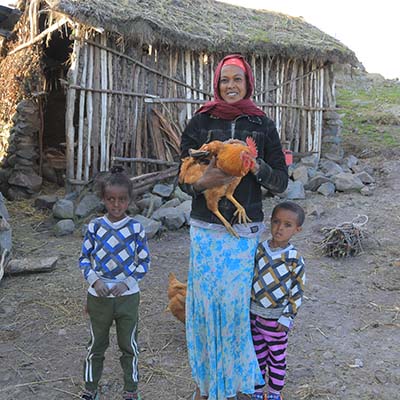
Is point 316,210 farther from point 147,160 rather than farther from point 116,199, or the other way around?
point 116,199

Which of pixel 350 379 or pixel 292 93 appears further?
pixel 292 93

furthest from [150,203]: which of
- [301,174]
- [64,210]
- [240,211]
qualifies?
[240,211]

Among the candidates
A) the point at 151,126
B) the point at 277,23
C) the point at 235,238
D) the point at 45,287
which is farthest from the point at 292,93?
the point at 235,238

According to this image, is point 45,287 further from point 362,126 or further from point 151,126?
point 362,126

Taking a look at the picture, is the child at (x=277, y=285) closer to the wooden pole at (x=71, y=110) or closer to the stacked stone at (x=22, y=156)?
the wooden pole at (x=71, y=110)

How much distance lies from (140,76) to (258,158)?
6117 mm

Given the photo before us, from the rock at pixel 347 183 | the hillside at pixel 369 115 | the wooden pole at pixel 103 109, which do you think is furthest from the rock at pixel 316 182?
the wooden pole at pixel 103 109

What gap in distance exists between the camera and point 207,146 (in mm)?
2080

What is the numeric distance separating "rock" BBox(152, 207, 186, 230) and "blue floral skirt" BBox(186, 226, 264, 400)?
421cm

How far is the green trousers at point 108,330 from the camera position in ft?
8.29

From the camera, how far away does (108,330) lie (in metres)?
Result: 2.59

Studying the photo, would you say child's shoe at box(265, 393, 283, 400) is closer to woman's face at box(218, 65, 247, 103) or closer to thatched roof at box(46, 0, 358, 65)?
woman's face at box(218, 65, 247, 103)

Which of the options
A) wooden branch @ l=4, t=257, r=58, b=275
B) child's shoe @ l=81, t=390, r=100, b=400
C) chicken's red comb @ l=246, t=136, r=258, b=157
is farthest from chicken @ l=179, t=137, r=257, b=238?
wooden branch @ l=4, t=257, r=58, b=275

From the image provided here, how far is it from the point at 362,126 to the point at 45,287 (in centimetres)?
1095
